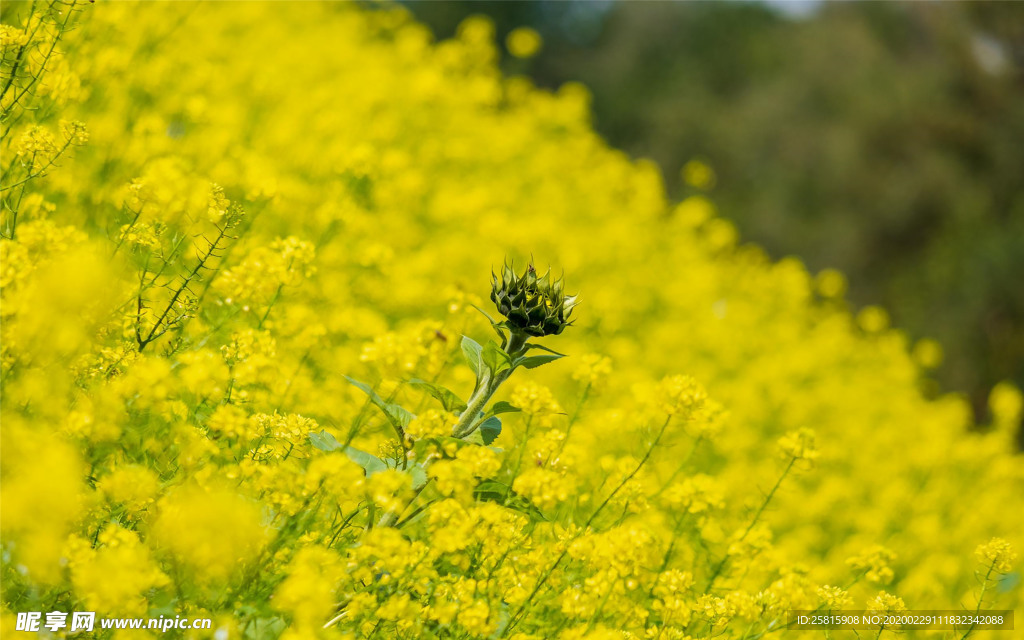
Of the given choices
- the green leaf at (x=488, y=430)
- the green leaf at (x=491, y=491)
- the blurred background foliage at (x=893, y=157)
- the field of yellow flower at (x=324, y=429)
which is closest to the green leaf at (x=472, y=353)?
the field of yellow flower at (x=324, y=429)

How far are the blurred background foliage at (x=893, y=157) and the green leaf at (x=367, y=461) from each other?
24.6 ft

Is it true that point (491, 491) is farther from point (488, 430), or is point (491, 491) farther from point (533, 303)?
point (533, 303)

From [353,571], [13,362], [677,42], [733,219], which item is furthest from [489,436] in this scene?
[677,42]

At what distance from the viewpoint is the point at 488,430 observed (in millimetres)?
2469

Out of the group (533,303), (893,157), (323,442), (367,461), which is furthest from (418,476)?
(893,157)

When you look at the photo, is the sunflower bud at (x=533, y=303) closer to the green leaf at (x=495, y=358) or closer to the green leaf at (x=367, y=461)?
the green leaf at (x=495, y=358)

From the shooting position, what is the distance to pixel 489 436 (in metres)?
2.46

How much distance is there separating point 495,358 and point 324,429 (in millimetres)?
553

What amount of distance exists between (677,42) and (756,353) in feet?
62.7

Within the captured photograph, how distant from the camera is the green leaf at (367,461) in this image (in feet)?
7.79

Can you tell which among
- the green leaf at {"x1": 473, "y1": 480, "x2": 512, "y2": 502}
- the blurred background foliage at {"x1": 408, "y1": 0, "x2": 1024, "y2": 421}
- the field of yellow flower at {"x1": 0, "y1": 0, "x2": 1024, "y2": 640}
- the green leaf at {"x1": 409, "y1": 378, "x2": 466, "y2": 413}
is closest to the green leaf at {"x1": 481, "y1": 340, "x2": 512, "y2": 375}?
the field of yellow flower at {"x1": 0, "y1": 0, "x2": 1024, "y2": 640}

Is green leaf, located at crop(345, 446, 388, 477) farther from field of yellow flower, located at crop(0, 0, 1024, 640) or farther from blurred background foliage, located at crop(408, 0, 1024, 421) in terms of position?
blurred background foliage, located at crop(408, 0, 1024, 421)

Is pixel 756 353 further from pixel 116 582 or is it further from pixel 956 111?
pixel 956 111

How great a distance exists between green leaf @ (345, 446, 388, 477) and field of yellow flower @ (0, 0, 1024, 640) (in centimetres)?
1
